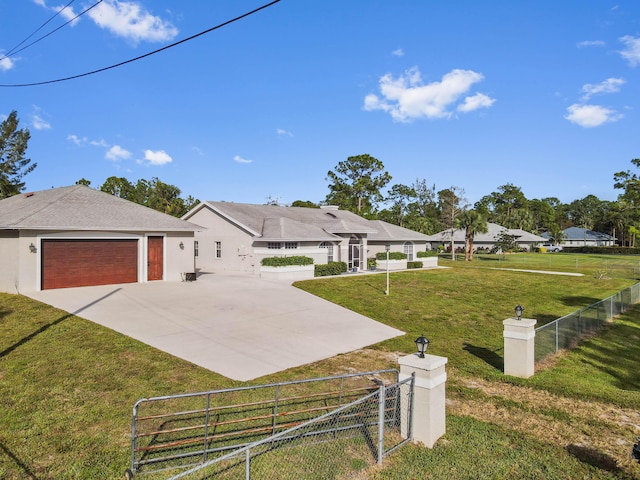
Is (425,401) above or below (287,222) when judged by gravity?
below

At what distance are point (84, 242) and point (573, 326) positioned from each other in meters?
21.3

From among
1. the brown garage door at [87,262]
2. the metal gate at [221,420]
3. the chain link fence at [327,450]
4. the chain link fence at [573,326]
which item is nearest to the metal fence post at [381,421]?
the chain link fence at [327,450]

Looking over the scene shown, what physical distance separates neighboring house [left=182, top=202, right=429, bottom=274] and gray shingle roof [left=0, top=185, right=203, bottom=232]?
181 inches

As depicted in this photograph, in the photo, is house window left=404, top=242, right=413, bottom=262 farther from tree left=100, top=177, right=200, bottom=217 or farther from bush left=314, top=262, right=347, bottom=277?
tree left=100, top=177, right=200, bottom=217

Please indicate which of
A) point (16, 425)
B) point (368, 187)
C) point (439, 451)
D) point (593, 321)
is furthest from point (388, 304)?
point (368, 187)

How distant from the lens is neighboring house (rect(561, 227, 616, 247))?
88750 millimetres

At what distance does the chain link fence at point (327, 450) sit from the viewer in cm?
567

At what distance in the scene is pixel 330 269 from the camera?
92.7 ft

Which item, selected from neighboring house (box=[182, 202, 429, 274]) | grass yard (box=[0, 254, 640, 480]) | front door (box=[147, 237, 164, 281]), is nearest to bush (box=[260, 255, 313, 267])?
neighboring house (box=[182, 202, 429, 274])

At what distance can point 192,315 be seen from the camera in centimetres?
1555

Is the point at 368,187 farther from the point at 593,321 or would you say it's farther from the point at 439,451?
the point at 439,451

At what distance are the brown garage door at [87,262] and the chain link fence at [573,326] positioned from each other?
62.9 feet

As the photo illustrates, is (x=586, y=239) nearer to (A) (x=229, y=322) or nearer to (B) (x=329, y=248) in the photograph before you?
(B) (x=329, y=248)

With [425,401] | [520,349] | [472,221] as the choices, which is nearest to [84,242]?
[425,401]
